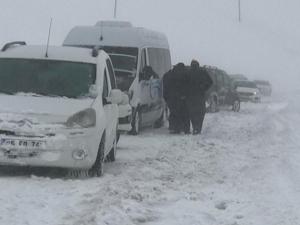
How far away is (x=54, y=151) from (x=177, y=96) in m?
8.99

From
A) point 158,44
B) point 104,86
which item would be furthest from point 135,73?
point 104,86

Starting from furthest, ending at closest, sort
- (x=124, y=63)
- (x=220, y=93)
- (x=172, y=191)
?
(x=220, y=93) < (x=124, y=63) < (x=172, y=191)

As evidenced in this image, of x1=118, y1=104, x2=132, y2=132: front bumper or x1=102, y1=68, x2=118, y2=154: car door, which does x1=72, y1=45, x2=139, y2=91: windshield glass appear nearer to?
x1=118, y1=104, x2=132, y2=132: front bumper

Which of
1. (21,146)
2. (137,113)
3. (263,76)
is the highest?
(21,146)

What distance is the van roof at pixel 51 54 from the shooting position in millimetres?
11258

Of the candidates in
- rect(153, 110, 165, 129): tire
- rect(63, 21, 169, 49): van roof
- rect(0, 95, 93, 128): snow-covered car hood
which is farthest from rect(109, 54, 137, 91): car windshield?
rect(0, 95, 93, 128): snow-covered car hood

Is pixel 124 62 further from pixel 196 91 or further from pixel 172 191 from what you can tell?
pixel 172 191

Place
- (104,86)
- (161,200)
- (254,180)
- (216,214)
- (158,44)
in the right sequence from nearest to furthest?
(216,214) → (161,200) → (254,180) → (104,86) → (158,44)

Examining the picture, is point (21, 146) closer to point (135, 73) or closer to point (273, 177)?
point (273, 177)

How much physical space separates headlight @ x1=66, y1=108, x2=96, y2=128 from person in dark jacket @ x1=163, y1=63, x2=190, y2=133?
8.45 meters

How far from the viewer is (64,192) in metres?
8.79

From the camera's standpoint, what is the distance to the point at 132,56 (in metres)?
17.6

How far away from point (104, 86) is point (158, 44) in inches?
343

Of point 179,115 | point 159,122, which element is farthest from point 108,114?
point 159,122
